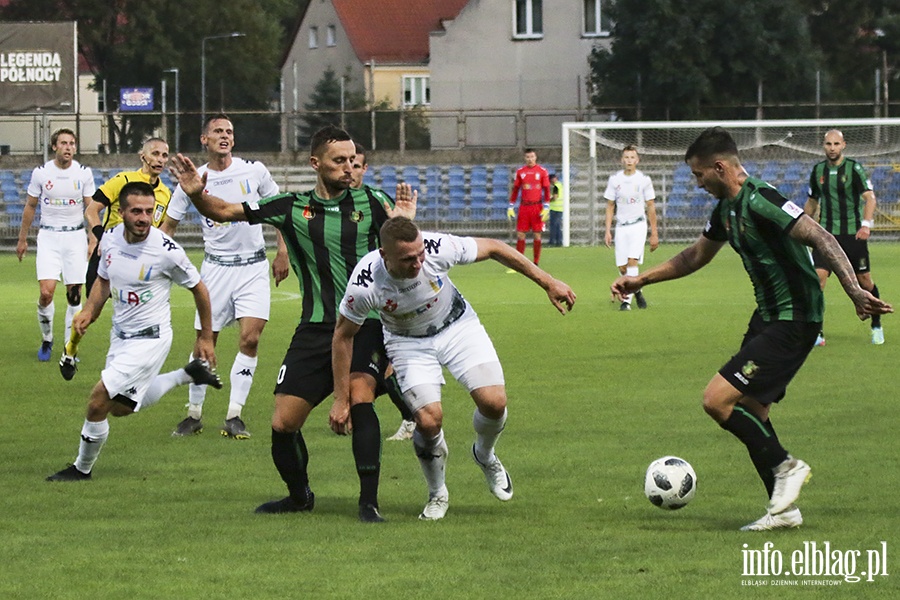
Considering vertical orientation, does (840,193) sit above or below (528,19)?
Result: below

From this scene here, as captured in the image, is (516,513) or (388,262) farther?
(516,513)

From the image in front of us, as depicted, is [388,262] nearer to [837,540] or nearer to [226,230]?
[837,540]

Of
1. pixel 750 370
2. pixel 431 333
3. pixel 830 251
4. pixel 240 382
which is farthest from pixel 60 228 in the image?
pixel 830 251

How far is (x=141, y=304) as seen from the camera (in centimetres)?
944

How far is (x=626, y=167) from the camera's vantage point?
21094 millimetres

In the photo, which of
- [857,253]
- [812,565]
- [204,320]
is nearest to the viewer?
[812,565]

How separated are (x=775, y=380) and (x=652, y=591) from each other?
1.74m

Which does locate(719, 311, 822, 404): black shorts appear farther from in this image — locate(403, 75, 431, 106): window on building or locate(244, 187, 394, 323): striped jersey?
locate(403, 75, 431, 106): window on building

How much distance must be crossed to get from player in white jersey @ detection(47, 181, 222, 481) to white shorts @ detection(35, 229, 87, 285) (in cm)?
664

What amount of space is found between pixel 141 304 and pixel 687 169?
97.7 ft

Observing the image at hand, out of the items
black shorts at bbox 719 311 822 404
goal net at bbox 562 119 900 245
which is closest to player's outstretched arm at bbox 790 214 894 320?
black shorts at bbox 719 311 822 404

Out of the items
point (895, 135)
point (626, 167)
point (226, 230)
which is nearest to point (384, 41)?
point (895, 135)

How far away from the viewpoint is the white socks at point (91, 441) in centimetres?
897

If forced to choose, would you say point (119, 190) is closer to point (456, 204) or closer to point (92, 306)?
point (92, 306)
